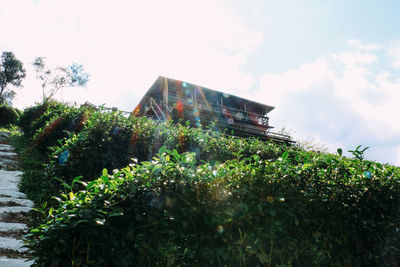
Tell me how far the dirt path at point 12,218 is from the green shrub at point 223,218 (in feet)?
1.48

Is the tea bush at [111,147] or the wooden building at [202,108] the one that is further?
the wooden building at [202,108]

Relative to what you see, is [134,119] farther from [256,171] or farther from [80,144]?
[256,171]

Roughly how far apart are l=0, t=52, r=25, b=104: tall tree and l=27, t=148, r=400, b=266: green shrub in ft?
151

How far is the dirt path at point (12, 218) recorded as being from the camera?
8.74 ft

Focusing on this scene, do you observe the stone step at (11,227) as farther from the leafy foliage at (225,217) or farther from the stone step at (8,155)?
the stone step at (8,155)

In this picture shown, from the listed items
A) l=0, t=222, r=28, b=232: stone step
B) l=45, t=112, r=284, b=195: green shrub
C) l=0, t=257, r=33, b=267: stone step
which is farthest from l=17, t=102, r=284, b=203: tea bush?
l=0, t=257, r=33, b=267: stone step

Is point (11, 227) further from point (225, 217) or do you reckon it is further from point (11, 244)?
point (225, 217)

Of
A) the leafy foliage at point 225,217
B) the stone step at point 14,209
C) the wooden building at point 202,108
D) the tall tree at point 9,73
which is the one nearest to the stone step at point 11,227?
the stone step at point 14,209

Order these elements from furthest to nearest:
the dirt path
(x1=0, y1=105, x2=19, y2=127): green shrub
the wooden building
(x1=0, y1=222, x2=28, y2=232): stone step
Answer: the wooden building, (x1=0, y1=105, x2=19, y2=127): green shrub, (x1=0, y1=222, x2=28, y2=232): stone step, the dirt path

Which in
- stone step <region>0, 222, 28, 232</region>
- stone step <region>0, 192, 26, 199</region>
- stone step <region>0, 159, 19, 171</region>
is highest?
stone step <region>0, 159, 19, 171</region>

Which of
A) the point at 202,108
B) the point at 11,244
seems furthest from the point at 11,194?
the point at 202,108

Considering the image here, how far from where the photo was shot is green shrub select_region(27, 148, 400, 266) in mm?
1521

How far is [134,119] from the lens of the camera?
4969 mm

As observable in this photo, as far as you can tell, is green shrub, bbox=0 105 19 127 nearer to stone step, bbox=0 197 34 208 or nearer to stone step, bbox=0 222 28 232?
stone step, bbox=0 197 34 208
